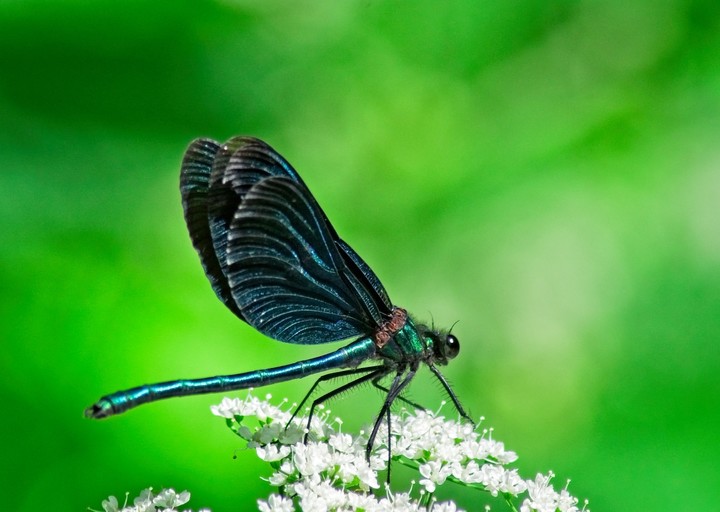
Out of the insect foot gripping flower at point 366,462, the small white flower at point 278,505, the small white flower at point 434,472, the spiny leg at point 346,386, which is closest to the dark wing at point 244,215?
the spiny leg at point 346,386

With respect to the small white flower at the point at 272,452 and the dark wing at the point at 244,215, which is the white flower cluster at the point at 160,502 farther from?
the dark wing at the point at 244,215

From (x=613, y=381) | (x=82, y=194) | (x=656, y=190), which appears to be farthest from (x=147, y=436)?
(x=656, y=190)

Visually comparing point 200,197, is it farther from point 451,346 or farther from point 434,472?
point 434,472

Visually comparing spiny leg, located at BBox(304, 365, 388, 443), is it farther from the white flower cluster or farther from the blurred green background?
the blurred green background

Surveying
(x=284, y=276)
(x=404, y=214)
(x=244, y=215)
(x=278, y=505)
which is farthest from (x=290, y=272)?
(x=404, y=214)

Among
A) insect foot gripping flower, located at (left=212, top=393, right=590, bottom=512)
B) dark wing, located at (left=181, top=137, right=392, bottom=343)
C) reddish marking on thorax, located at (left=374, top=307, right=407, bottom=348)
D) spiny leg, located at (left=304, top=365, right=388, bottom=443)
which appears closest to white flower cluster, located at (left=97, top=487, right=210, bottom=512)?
insect foot gripping flower, located at (left=212, top=393, right=590, bottom=512)

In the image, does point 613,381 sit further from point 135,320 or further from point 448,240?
point 135,320
